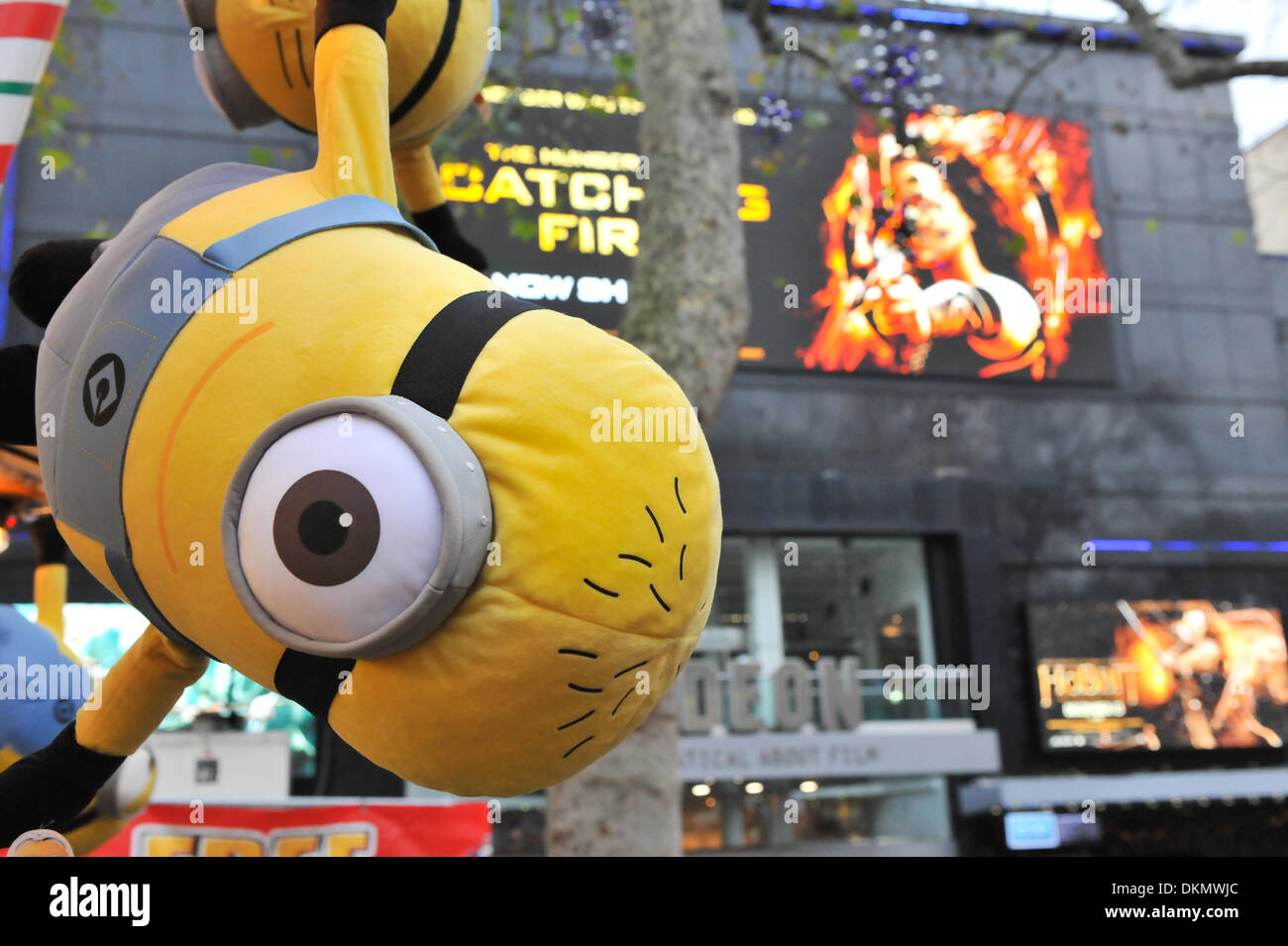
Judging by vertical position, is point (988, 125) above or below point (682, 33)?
above

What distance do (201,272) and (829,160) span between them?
12.5 meters

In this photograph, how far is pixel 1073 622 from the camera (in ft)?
40.1

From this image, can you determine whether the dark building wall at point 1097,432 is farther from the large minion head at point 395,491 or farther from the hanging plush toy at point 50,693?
the large minion head at point 395,491

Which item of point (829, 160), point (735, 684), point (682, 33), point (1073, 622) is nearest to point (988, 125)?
point (829, 160)

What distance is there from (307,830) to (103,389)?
2.93 metres

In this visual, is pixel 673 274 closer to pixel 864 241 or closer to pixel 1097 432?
pixel 864 241

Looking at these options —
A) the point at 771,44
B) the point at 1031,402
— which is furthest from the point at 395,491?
the point at 1031,402

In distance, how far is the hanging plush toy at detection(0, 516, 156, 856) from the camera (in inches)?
73.2

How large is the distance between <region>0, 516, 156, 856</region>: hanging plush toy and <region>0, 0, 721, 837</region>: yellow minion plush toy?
2.82ft

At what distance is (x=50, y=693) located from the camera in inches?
75.1

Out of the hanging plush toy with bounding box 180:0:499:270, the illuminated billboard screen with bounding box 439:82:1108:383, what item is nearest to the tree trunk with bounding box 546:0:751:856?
the hanging plush toy with bounding box 180:0:499:270

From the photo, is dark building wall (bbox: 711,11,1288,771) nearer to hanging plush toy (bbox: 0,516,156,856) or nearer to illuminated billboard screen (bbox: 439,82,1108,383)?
illuminated billboard screen (bbox: 439,82,1108,383)
